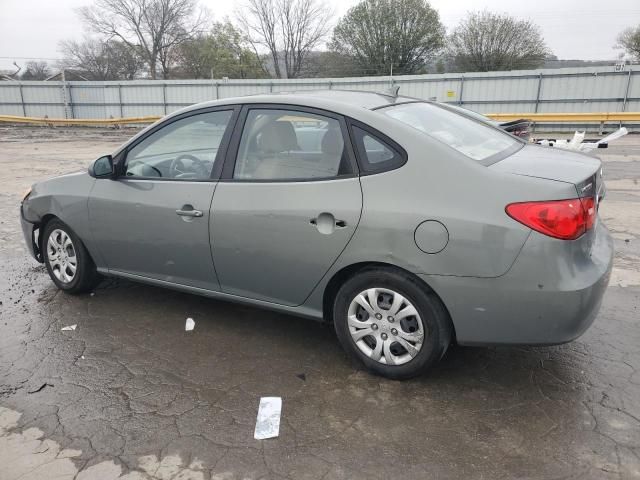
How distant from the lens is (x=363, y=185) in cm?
298

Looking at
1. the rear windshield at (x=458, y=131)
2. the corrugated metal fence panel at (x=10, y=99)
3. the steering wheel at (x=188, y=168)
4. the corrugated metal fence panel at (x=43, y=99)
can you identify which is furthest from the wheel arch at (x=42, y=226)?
the corrugated metal fence panel at (x=10, y=99)

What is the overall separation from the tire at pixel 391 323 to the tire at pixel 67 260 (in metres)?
2.37

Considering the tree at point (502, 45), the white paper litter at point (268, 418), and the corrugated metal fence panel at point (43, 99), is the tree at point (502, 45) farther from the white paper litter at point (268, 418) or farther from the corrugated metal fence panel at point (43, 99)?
the white paper litter at point (268, 418)

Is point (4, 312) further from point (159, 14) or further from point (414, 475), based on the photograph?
point (159, 14)

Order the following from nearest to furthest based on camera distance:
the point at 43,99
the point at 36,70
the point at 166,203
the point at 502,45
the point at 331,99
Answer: the point at 331,99
the point at 166,203
the point at 43,99
the point at 502,45
the point at 36,70

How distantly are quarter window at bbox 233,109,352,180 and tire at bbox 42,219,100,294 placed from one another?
5.83 ft

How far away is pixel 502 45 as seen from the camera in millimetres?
42000

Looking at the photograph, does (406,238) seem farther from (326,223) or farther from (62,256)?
(62,256)

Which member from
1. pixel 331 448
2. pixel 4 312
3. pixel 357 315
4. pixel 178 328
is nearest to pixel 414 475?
pixel 331 448

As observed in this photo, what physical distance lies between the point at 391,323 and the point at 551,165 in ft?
4.19

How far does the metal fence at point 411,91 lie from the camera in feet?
71.2

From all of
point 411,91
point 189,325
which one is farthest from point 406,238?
point 411,91

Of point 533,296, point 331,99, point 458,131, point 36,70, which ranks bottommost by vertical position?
point 533,296

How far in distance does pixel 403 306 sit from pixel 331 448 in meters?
0.85
